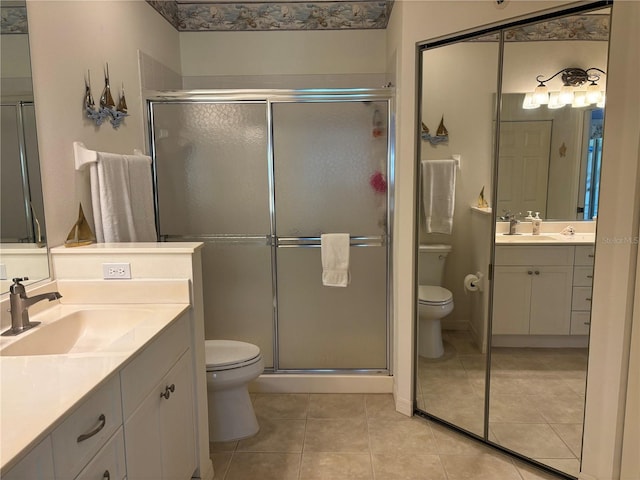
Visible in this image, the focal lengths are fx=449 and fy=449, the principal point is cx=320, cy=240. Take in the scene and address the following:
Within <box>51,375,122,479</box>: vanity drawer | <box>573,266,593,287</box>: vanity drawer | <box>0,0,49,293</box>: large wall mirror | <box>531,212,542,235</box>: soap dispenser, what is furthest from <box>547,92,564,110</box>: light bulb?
<box>0,0,49,293</box>: large wall mirror

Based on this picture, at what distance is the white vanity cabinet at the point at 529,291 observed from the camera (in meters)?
2.19

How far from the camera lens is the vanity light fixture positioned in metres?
1.93

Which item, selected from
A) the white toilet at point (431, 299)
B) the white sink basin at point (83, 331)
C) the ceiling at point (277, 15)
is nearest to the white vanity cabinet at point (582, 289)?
the white toilet at point (431, 299)

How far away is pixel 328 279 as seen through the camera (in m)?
2.90

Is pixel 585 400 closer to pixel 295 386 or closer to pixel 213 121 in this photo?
pixel 295 386

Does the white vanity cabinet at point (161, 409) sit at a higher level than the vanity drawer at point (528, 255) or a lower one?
lower

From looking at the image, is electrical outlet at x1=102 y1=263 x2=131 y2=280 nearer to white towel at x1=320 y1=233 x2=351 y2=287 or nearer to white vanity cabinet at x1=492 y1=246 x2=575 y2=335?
white towel at x1=320 y1=233 x2=351 y2=287

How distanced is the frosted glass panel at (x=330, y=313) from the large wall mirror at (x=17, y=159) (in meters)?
1.50

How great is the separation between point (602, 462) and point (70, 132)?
2771mm

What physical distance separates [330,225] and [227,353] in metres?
1.04

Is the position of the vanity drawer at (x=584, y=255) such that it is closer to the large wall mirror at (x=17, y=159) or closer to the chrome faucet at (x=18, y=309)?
the chrome faucet at (x=18, y=309)

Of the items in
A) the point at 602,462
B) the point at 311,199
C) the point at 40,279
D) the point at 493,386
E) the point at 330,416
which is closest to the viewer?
the point at 40,279

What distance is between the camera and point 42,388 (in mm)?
1121

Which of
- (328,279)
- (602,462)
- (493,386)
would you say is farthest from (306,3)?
(602,462)
